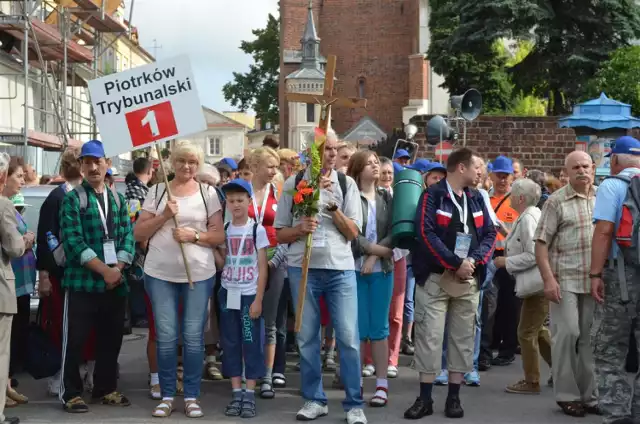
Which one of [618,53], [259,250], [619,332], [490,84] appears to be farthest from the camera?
[490,84]

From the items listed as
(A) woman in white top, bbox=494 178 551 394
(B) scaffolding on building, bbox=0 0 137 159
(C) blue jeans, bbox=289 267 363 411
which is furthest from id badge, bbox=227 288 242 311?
(B) scaffolding on building, bbox=0 0 137 159

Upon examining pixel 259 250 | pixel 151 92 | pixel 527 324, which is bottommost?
pixel 527 324

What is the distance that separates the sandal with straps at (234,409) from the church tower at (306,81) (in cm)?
6571

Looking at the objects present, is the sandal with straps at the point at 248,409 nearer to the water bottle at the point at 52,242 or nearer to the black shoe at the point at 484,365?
the water bottle at the point at 52,242

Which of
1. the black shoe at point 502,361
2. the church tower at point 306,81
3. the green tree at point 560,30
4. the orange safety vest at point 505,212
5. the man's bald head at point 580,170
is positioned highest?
the church tower at point 306,81

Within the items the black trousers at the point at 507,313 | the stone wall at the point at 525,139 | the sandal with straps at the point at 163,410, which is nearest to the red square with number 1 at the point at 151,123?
the sandal with straps at the point at 163,410

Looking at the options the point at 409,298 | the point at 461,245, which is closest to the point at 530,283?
the point at 461,245

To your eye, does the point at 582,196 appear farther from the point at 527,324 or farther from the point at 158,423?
the point at 158,423

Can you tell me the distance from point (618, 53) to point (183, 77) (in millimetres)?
21728

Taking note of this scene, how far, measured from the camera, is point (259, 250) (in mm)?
8016

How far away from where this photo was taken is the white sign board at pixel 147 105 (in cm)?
800

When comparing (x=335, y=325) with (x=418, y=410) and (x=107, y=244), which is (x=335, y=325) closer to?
(x=418, y=410)

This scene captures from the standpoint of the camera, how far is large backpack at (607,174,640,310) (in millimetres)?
7258

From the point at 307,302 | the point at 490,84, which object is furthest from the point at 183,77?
the point at 490,84
